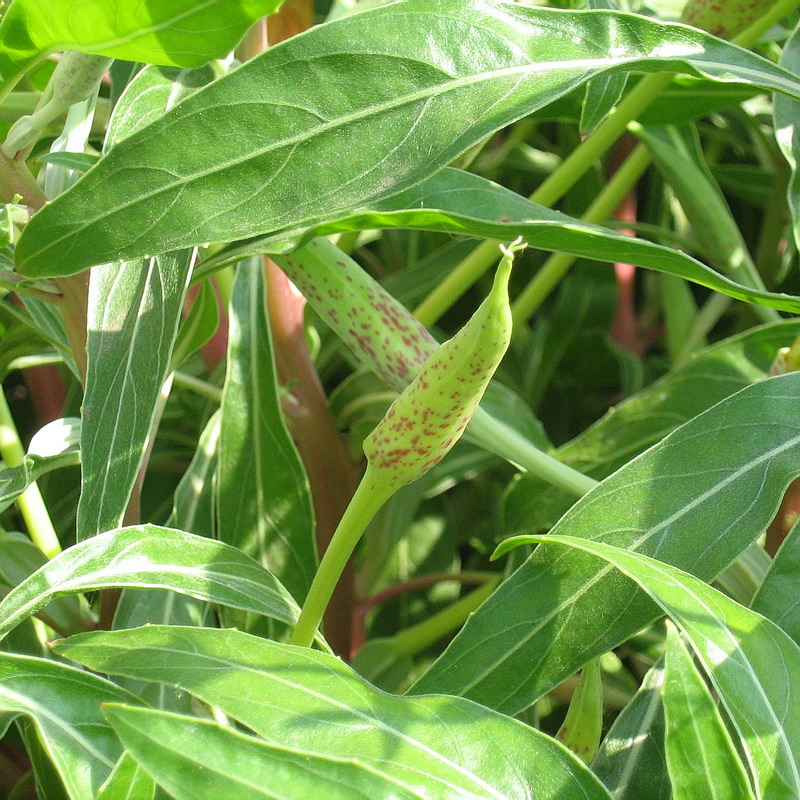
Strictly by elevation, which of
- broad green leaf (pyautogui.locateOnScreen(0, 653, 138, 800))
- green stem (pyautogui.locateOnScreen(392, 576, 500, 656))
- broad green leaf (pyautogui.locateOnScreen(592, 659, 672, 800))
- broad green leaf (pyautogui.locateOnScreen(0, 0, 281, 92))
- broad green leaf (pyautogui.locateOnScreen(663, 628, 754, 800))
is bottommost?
green stem (pyautogui.locateOnScreen(392, 576, 500, 656))

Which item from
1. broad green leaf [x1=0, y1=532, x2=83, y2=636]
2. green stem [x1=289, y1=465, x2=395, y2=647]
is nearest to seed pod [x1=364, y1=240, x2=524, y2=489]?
green stem [x1=289, y1=465, x2=395, y2=647]

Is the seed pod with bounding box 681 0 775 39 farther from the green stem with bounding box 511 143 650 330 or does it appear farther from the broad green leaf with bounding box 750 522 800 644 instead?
the broad green leaf with bounding box 750 522 800 644

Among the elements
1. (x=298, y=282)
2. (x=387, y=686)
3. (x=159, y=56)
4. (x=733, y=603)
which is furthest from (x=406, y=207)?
A: (x=387, y=686)

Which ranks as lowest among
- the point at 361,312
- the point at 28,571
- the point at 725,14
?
the point at 28,571

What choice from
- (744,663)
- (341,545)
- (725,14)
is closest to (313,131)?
(341,545)

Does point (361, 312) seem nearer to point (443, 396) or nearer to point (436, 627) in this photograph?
point (443, 396)

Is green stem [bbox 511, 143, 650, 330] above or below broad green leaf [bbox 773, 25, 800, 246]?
below

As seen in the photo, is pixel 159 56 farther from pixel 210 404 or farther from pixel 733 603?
pixel 210 404
